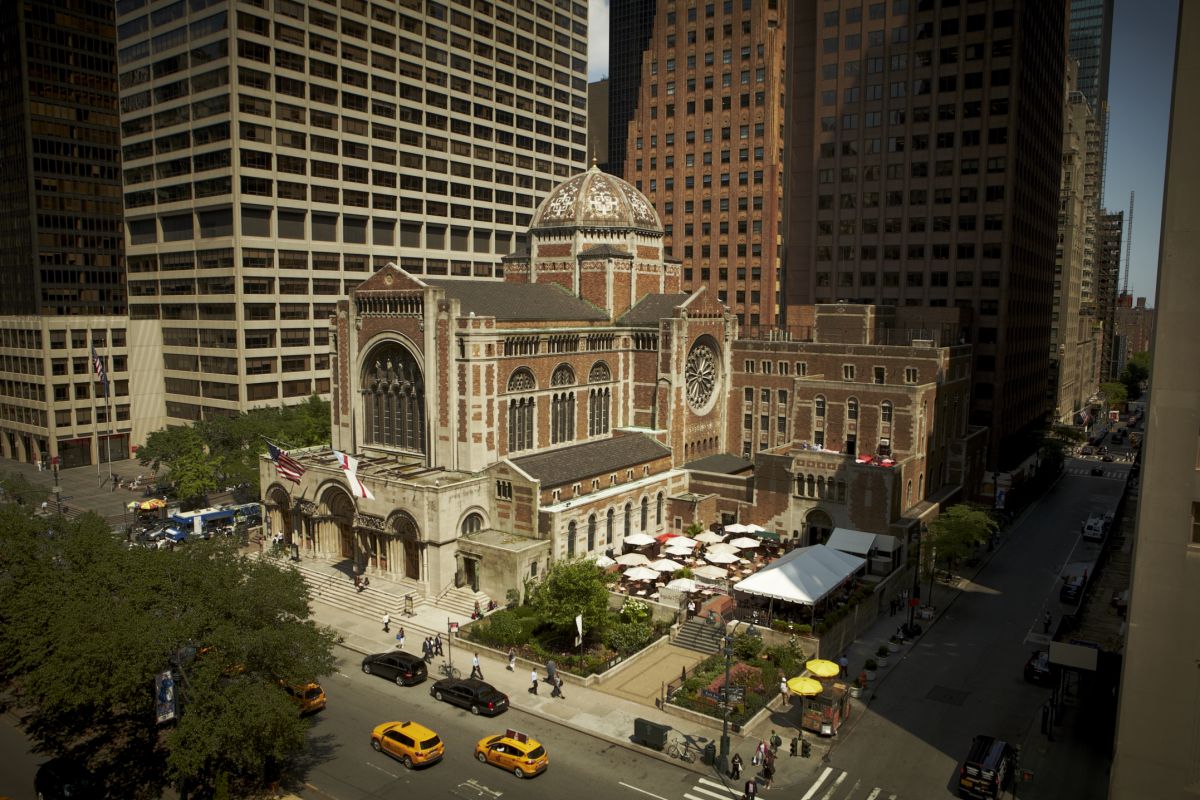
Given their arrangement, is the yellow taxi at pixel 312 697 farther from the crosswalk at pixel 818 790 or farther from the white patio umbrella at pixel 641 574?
the white patio umbrella at pixel 641 574

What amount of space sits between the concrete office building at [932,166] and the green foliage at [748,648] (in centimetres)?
5080

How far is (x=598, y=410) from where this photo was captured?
73.3 metres

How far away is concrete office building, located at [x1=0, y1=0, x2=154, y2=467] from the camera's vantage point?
338 ft

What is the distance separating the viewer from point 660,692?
146ft

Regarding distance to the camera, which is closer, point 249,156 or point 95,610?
point 95,610

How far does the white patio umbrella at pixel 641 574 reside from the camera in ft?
184

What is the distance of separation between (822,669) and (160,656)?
1128 inches

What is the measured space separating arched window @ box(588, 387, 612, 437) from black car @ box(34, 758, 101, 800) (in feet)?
145

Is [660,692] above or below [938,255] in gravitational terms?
below

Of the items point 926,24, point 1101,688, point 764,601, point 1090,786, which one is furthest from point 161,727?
point 926,24

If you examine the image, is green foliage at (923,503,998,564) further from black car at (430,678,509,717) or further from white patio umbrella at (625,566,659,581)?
black car at (430,678,509,717)

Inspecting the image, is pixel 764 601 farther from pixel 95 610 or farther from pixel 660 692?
pixel 95 610

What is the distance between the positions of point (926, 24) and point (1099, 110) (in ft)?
366

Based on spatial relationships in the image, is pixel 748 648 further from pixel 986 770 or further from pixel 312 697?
pixel 312 697
